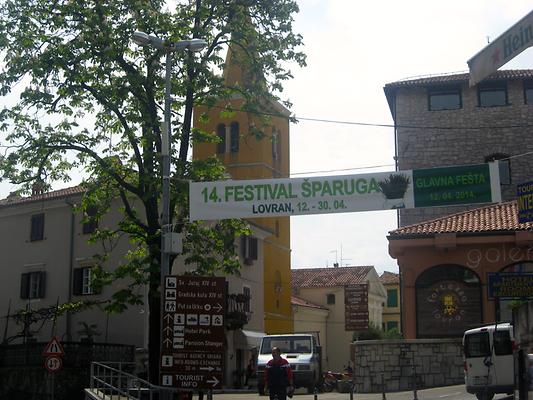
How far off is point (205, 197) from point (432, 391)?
12.4m

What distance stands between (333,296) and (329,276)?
11.0 feet

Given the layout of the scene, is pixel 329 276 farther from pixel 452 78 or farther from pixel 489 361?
pixel 489 361

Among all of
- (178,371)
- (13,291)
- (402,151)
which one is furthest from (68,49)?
(402,151)

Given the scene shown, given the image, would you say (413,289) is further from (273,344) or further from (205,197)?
(205,197)

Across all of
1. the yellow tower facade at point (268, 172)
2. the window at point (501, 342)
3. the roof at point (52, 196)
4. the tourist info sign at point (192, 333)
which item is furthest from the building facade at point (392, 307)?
the tourist info sign at point (192, 333)

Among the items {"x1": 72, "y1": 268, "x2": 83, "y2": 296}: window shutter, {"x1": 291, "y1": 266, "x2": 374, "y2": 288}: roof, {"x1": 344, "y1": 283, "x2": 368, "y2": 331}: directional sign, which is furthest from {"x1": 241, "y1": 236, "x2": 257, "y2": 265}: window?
{"x1": 291, "y1": 266, "x2": 374, "y2": 288}: roof

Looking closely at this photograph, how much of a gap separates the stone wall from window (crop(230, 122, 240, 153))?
26.1m

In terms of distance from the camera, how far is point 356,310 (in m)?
42.9

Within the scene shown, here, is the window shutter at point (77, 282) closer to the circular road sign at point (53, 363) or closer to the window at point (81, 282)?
the window at point (81, 282)

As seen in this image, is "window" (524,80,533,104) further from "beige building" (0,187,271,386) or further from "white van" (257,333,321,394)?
"white van" (257,333,321,394)

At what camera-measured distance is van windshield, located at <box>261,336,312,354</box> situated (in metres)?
28.3

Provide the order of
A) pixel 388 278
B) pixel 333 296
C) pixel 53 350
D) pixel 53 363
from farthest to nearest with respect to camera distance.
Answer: pixel 388 278, pixel 333 296, pixel 53 350, pixel 53 363

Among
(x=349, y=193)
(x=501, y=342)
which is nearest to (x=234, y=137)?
(x=501, y=342)

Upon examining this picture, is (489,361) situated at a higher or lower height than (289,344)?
lower
